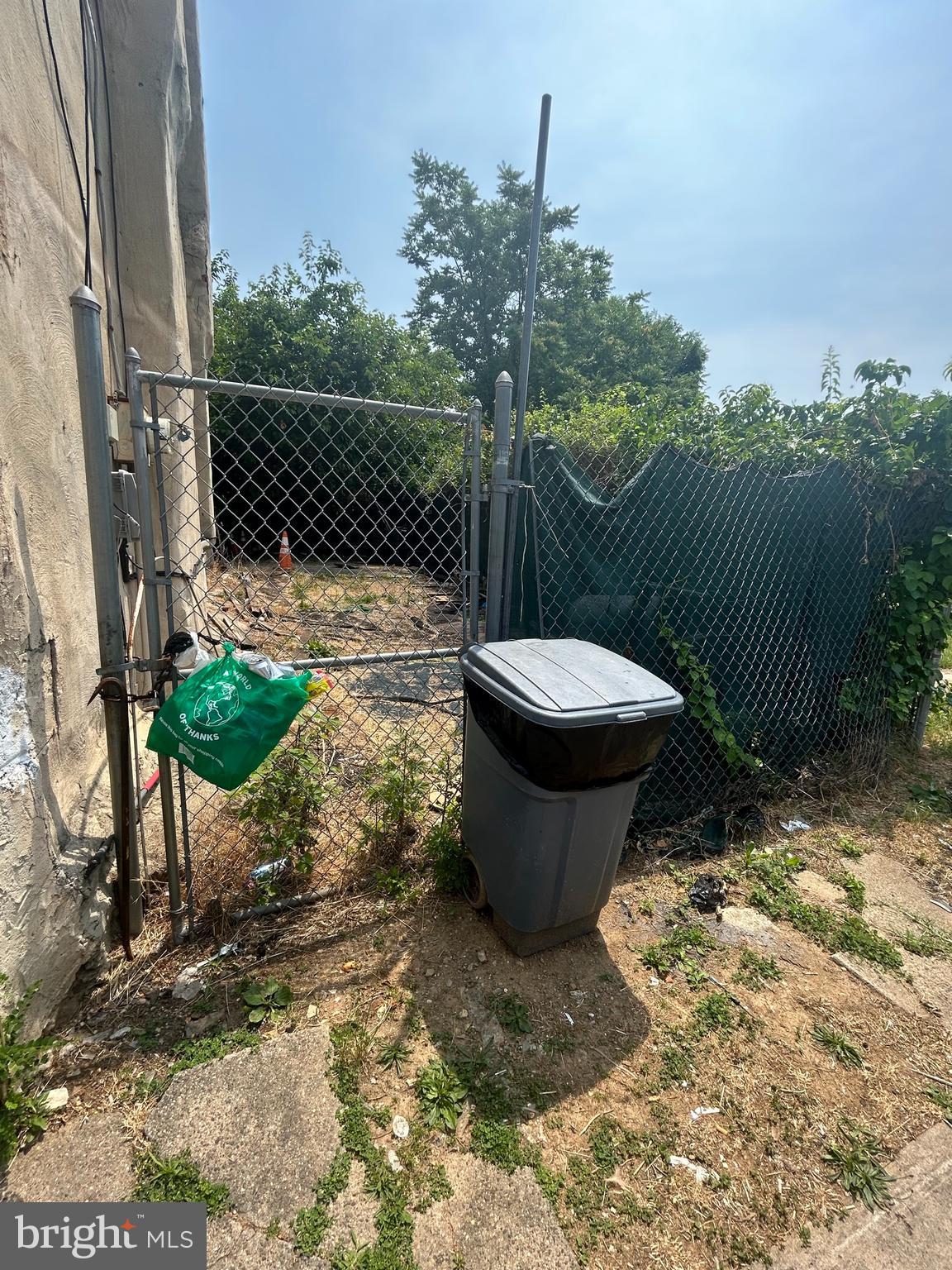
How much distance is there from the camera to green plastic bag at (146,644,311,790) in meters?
1.62

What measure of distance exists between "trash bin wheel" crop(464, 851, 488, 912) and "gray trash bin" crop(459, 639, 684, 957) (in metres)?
0.04

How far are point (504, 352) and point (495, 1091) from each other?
82.6 feet

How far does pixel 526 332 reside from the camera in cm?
217

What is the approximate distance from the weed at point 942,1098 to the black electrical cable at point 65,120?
14.7ft

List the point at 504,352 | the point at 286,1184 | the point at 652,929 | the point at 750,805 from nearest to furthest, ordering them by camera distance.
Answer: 1. the point at 286,1184
2. the point at 652,929
3. the point at 750,805
4. the point at 504,352

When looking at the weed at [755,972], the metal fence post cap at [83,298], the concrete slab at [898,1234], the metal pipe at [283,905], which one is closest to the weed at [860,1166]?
the concrete slab at [898,1234]

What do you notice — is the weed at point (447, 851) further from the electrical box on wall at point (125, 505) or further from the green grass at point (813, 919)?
the electrical box on wall at point (125, 505)

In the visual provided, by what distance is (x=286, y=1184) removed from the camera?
1.45 m

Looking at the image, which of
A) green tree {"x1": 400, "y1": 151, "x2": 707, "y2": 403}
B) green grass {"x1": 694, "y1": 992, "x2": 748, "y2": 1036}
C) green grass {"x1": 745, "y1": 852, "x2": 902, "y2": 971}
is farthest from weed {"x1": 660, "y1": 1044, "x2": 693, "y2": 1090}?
green tree {"x1": 400, "y1": 151, "x2": 707, "y2": 403}

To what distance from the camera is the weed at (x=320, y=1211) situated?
1330 millimetres

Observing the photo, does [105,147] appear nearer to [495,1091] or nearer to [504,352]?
[495,1091]

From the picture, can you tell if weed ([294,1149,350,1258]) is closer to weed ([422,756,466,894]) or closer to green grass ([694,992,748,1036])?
weed ([422,756,466,894])

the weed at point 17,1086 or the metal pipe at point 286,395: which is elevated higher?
the metal pipe at point 286,395

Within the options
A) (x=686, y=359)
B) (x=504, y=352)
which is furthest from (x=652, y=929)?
(x=686, y=359)
